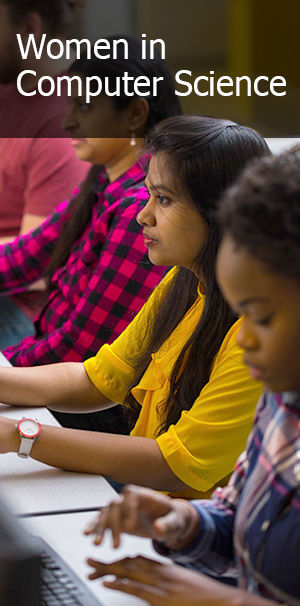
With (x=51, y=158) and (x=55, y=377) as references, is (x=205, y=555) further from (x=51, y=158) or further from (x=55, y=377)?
(x=51, y=158)

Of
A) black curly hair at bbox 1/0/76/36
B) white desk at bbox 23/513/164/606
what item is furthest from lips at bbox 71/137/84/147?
white desk at bbox 23/513/164/606

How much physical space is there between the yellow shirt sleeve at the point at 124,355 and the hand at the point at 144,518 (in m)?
0.54

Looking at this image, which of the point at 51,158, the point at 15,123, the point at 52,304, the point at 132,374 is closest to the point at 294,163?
the point at 132,374

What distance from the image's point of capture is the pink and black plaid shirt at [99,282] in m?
1.46

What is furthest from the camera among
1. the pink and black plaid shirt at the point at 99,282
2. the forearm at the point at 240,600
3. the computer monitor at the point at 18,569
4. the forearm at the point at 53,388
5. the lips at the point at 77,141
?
the lips at the point at 77,141

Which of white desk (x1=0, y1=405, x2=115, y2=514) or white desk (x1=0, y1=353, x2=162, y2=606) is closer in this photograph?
white desk (x1=0, y1=353, x2=162, y2=606)

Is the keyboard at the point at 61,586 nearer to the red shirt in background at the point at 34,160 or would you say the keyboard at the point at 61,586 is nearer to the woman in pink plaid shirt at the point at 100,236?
the woman in pink plaid shirt at the point at 100,236

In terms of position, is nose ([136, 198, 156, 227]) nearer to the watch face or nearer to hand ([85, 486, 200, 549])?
the watch face

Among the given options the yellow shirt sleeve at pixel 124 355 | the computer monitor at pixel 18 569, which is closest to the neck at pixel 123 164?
the yellow shirt sleeve at pixel 124 355

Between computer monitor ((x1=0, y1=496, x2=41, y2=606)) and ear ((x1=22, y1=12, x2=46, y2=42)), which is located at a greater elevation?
ear ((x1=22, y1=12, x2=46, y2=42))

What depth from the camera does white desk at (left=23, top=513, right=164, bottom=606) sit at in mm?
763

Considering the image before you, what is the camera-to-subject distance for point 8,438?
104cm

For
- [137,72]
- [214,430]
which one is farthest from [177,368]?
[137,72]

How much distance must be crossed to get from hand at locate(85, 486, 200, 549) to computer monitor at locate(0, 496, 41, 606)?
0.46 feet
